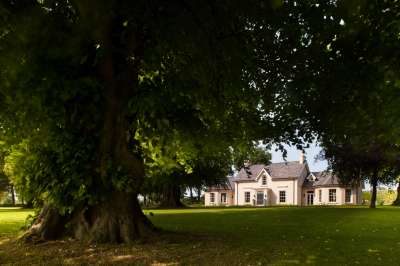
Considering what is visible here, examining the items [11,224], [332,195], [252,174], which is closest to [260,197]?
[252,174]

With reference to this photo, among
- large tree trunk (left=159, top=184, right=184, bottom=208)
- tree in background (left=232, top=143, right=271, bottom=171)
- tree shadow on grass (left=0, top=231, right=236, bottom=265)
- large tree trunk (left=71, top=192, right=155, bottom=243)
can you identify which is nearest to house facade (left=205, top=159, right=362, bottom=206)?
large tree trunk (left=159, top=184, right=184, bottom=208)

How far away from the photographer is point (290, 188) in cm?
8006

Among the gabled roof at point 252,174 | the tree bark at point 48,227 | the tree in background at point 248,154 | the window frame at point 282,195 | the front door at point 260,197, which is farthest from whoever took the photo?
the gabled roof at point 252,174

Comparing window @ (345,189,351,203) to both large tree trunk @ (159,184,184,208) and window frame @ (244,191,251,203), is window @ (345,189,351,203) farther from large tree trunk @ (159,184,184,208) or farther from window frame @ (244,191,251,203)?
large tree trunk @ (159,184,184,208)

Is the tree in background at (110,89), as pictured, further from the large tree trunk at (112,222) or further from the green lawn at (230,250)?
the green lawn at (230,250)

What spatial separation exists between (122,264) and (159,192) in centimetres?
4671

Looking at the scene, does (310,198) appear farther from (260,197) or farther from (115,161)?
(115,161)

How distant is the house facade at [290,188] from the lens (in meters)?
77.5

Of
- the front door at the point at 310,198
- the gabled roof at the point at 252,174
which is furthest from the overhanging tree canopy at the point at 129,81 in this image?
the front door at the point at 310,198

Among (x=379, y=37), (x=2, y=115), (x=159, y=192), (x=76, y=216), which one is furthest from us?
(x=159, y=192)

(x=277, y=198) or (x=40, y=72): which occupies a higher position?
(x=40, y=72)

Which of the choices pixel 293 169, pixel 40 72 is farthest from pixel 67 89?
pixel 293 169

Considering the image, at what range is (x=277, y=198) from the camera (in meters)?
81.5

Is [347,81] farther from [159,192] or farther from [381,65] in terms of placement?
[159,192]
